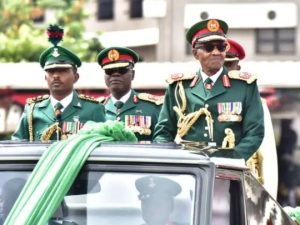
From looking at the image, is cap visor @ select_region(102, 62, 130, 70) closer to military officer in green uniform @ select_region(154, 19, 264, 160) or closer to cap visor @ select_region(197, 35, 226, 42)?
military officer in green uniform @ select_region(154, 19, 264, 160)

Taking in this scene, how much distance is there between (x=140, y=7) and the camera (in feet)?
132

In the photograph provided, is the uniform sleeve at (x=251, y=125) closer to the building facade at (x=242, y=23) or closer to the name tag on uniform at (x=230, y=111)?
the name tag on uniform at (x=230, y=111)

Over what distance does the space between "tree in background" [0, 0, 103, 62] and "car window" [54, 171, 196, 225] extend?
25046 millimetres

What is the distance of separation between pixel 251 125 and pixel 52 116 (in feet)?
5.09

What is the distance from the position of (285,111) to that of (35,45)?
1158 centimetres

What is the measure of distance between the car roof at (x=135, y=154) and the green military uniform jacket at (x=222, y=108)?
1955 millimetres

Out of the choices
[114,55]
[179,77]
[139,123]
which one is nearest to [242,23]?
[114,55]

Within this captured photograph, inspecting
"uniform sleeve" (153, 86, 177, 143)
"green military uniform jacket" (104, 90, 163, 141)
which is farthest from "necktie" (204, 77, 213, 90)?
"green military uniform jacket" (104, 90, 163, 141)

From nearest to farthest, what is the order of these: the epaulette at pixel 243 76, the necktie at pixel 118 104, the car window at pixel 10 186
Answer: the car window at pixel 10 186 < the epaulette at pixel 243 76 < the necktie at pixel 118 104

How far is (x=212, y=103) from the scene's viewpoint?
738 centimetres

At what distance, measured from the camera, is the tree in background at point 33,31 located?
101 feet

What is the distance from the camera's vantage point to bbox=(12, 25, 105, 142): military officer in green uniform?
8023 millimetres

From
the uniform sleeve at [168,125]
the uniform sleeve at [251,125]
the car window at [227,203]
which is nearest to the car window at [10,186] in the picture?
the car window at [227,203]

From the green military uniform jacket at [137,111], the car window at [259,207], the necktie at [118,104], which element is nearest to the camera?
the car window at [259,207]
